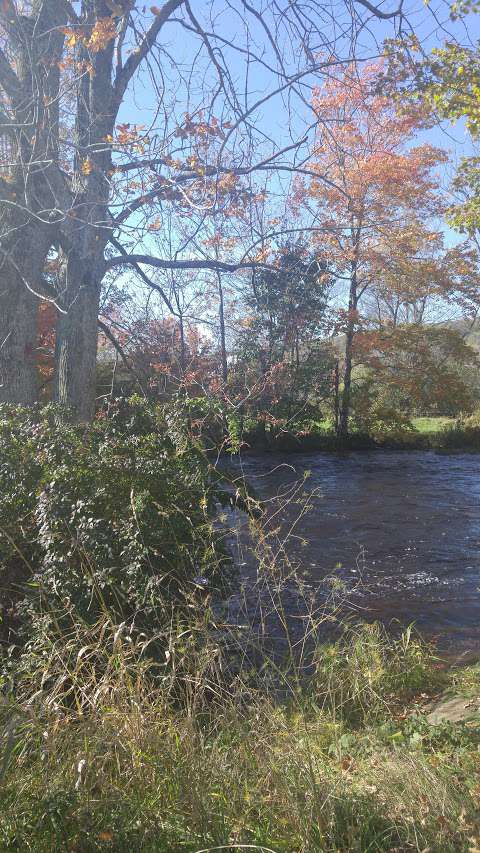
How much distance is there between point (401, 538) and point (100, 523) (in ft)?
22.2

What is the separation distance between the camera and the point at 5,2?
19.9ft

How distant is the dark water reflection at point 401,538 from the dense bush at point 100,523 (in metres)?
0.92

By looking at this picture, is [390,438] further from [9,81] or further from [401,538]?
[9,81]

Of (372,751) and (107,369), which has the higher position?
(107,369)

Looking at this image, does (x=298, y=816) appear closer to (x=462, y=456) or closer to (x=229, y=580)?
(x=229, y=580)

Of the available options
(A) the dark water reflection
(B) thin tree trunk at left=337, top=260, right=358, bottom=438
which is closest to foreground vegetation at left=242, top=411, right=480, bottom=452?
(B) thin tree trunk at left=337, top=260, right=358, bottom=438

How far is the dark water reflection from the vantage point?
7134 mm

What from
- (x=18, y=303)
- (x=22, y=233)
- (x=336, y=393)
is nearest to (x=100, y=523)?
(x=18, y=303)

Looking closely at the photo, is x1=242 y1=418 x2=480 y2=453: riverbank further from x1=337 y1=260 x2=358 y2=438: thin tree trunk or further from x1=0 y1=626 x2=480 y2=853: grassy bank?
x1=0 y1=626 x2=480 y2=853: grassy bank

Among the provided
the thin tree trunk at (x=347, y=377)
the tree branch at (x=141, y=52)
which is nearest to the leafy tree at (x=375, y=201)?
the thin tree trunk at (x=347, y=377)

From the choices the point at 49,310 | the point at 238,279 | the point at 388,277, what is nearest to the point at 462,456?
the point at 388,277

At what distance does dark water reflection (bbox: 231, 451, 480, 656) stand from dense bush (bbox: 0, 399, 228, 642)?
924 mm

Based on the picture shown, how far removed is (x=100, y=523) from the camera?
4.68 meters

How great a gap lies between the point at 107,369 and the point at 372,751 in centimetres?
1395
